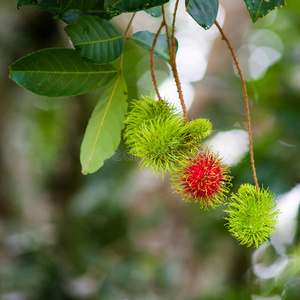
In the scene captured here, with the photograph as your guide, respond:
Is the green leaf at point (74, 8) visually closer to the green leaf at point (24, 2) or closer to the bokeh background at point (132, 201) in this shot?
the green leaf at point (24, 2)

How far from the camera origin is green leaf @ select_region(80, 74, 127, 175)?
927 mm

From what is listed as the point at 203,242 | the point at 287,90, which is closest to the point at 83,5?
the point at 287,90

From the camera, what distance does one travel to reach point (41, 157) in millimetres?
3076

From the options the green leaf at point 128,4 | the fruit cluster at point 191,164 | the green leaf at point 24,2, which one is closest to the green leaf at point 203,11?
the green leaf at point 128,4

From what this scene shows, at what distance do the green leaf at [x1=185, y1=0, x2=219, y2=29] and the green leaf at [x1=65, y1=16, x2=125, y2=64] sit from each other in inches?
9.5

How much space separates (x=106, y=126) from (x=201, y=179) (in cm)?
32

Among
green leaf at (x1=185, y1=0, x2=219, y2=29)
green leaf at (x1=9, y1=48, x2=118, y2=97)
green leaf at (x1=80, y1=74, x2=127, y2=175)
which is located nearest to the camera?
green leaf at (x1=185, y1=0, x2=219, y2=29)

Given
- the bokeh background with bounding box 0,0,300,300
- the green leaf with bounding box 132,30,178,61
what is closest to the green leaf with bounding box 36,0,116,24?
the green leaf with bounding box 132,30,178,61

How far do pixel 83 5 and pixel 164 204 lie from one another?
2172 millimetres

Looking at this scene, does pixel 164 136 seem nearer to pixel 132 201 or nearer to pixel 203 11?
pixel 203 11

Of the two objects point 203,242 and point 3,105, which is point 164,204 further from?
point 3,105

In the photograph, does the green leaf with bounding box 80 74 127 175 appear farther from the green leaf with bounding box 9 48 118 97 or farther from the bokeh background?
the bokeh background

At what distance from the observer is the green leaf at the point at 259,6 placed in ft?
2.42

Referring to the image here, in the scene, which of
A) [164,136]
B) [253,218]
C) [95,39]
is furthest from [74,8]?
[253,218]
